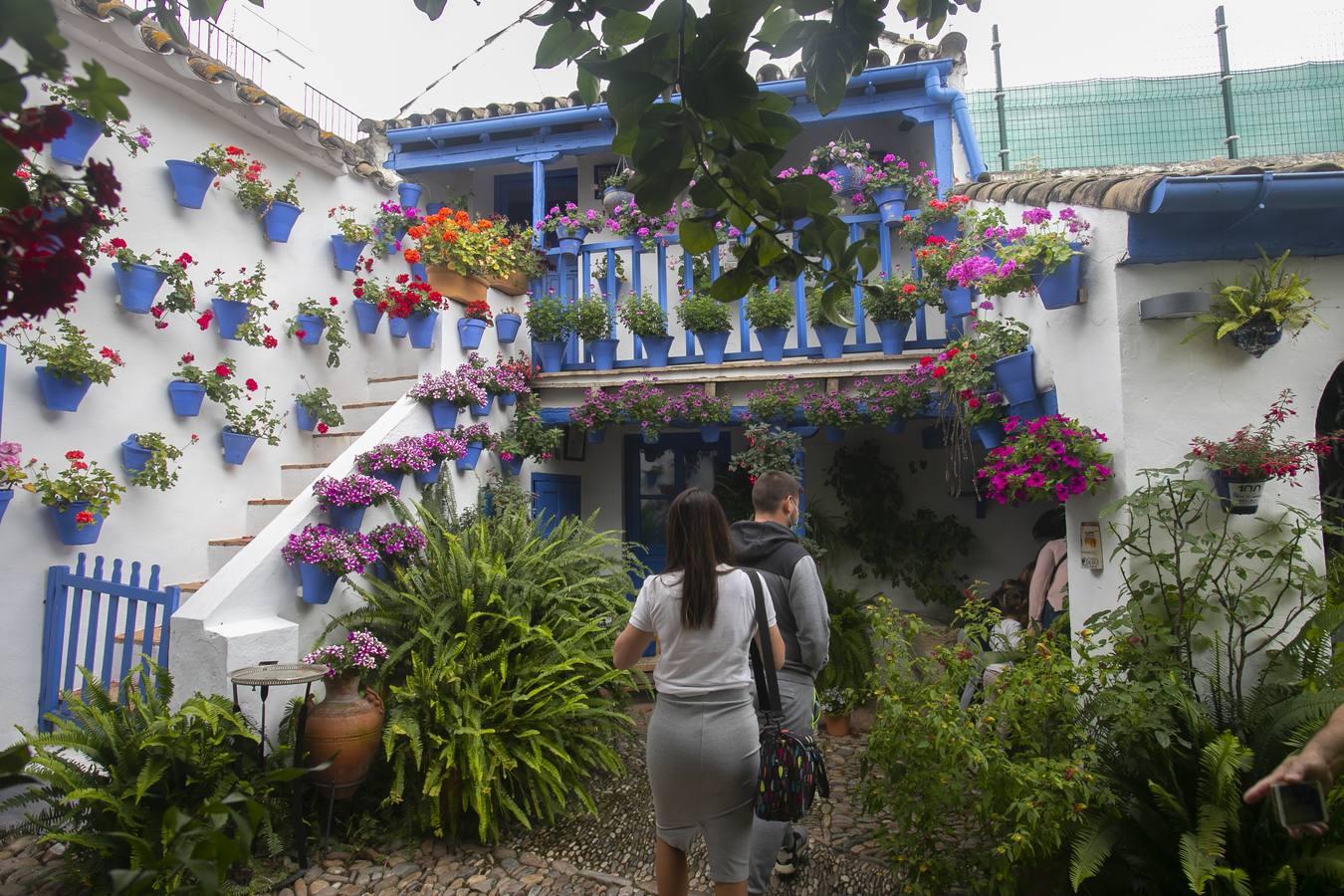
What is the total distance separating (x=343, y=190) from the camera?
7.39m

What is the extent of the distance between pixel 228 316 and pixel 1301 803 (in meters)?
6.36

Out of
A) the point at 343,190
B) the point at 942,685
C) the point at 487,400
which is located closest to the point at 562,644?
the point at 942,685

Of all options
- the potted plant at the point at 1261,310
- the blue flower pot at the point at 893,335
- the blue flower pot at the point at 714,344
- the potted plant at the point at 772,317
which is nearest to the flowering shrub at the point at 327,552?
the blue flower pot at the point at 714,344

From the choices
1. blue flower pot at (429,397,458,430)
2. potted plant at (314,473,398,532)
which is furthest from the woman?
blue flower pot at (429,397,458,430)

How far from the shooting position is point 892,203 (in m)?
6.69

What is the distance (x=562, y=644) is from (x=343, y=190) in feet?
16.3

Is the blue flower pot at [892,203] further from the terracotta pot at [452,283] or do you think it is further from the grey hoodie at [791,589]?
the grey hoodie at [791,589]

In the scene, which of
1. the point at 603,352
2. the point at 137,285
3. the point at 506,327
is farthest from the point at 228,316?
the point at 603,352

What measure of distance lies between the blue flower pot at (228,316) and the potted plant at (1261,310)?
19.4 ft

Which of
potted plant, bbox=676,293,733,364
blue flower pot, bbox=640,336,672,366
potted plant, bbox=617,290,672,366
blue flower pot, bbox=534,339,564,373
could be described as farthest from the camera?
blue flower pot, bbox=534,339,564,373

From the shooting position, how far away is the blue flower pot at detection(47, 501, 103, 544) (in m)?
4.68

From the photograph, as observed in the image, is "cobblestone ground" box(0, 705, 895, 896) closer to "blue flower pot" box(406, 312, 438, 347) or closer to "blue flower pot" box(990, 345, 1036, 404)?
"blue flower pot" box(990, 345, 1036, 404)

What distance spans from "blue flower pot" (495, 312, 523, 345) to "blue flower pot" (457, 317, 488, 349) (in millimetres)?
306

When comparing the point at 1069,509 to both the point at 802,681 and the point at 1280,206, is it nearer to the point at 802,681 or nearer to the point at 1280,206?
the point at 1280,206
